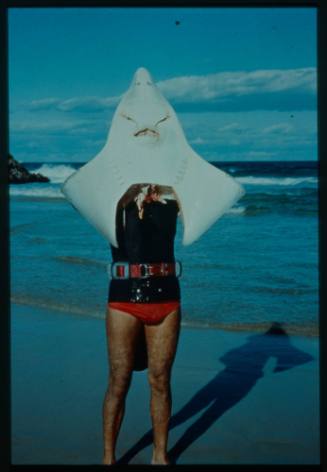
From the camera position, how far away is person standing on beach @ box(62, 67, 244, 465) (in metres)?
3.48

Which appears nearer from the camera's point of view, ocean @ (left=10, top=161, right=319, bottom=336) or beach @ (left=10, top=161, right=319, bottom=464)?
beach @ (left=10, top=161, right=319, bottom=464)

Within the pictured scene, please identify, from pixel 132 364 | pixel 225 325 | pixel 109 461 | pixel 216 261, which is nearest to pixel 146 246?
pixel 132 364

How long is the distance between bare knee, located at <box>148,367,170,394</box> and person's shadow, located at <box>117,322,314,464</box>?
409 mm

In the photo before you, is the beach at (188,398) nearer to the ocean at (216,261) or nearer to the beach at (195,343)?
Answer: the beach at (195,343)

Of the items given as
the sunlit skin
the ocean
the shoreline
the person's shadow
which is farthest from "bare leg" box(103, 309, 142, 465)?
the shoreline

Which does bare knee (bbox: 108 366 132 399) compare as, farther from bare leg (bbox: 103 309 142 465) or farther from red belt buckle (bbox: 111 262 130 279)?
red belt buckle (bbox: 111 262 130 279)

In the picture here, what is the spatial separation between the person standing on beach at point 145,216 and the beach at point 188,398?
1.52 feet

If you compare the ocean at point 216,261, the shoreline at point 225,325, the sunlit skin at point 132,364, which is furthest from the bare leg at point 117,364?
the shoreline at point 225,325

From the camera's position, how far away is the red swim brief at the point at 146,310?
11.4ft

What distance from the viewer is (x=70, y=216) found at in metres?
10.8

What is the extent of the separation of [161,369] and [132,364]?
13cm

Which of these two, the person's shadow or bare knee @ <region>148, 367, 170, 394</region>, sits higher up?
bare knee @ <region>148, 367, 170, 394</region>

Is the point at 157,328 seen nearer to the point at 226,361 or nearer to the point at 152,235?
the point at 152,235
